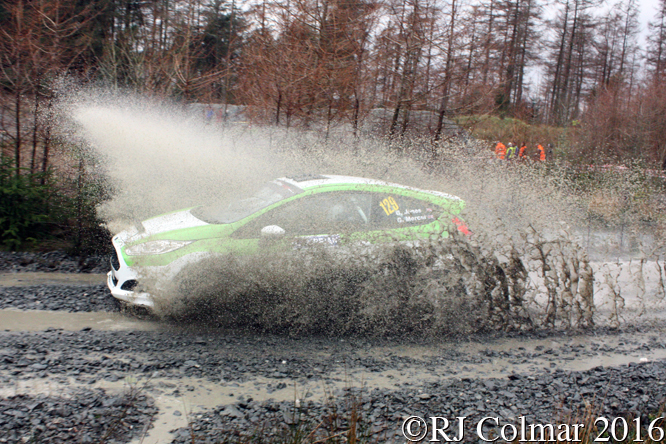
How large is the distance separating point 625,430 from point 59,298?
593 cm

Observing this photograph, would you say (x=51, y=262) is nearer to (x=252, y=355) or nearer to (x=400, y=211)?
(x=252, y=355)


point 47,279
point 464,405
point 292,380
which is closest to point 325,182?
point 292,380

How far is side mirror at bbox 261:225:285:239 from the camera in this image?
17.1 ft

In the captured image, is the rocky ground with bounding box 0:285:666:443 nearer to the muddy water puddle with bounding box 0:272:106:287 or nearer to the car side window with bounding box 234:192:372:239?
the car side window with bounding box 234:192:372:239

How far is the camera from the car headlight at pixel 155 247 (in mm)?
→ 5191

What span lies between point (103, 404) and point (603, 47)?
44456 millimetres

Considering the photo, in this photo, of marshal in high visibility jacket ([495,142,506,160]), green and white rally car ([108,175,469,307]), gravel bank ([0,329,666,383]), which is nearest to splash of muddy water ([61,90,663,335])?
green and white rally car ([108,175,469,307])

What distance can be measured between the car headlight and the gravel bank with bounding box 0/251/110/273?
2.32 m

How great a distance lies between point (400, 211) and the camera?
5.69m

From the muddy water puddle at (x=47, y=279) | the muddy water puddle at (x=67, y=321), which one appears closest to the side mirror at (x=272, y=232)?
the muddy water puddle at (x=67, y=321)

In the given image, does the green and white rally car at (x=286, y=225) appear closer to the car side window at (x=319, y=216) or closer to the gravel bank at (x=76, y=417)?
the car side window at (x=319, y=216)

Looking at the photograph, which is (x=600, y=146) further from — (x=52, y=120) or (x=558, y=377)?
(x=52, y=120)

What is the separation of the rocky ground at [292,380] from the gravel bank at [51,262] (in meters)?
2.53

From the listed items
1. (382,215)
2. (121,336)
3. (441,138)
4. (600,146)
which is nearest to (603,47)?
(600,146)
